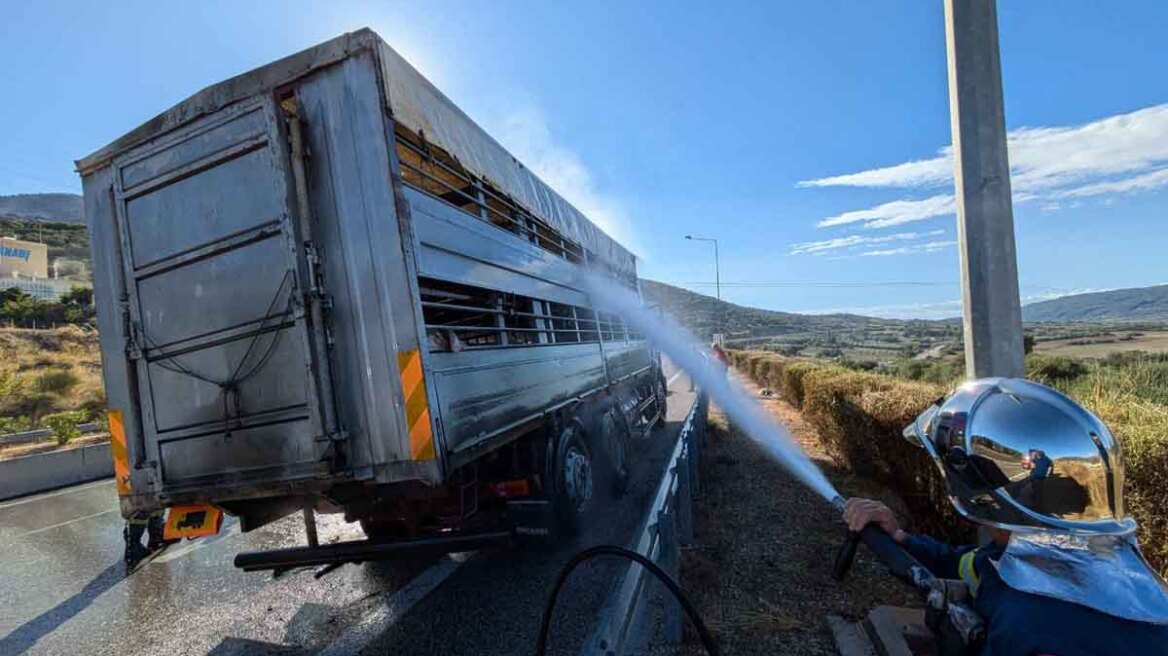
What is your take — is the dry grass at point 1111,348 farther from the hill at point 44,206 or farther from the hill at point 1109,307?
the hill at point 44,206

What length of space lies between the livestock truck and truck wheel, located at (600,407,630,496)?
2.46 metres

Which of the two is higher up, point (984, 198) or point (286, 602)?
point (984, 198)

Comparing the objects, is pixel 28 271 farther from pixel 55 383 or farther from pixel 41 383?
pixel 55 383

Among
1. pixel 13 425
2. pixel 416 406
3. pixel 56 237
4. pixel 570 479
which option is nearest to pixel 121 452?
pixel 416 406

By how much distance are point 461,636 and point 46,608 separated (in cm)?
367

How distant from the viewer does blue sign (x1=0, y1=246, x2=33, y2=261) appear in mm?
55231

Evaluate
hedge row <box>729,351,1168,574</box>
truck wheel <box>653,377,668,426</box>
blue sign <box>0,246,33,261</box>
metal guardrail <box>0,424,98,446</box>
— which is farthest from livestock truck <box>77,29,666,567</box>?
blue sign <box>0,246,33,261</box>

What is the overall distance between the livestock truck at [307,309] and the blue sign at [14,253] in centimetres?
7257

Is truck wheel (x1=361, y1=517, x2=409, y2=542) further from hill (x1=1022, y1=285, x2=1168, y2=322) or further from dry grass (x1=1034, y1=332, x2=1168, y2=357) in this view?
hill (x1=1022, y1=285, x2=1168, y2=322)

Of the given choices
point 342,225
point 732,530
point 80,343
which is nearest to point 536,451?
point 732,530

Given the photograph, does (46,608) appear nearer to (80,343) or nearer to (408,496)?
(408,496)

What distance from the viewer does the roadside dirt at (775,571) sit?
11.3ft

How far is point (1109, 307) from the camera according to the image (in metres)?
31.0

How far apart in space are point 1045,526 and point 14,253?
80.1 m
